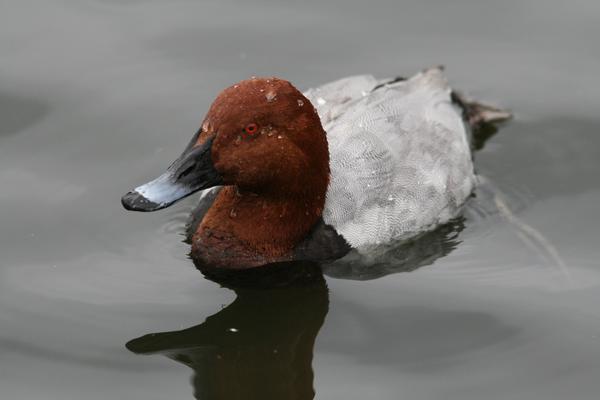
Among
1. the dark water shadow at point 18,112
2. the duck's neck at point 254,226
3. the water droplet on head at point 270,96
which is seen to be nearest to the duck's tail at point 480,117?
the duck's neck at point 254,226

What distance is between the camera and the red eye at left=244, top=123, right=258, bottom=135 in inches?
292

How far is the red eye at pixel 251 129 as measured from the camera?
742 centimetres

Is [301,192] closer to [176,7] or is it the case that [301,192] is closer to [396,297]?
[396,297]

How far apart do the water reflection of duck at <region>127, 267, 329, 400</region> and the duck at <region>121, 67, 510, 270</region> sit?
307 mm

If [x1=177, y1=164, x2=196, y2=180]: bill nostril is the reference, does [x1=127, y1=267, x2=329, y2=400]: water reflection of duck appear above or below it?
below

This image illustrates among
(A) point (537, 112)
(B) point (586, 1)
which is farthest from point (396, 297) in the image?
(B) point (586, 1)

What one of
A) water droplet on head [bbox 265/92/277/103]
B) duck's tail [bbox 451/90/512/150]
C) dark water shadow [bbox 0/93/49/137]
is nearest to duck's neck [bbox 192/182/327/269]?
water droplet on head [bbox 265/92/277/103]

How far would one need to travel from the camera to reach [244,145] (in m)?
7.47

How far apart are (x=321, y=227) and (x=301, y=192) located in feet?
1.10

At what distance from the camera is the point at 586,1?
35.5 feet

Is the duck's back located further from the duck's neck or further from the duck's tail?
the duck's tail

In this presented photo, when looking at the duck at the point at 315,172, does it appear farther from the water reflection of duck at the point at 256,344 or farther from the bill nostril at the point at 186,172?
the water reflection of duck at the point at 256,344

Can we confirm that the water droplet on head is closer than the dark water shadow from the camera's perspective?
Yes

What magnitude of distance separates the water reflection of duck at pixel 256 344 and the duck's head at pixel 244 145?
2.54 ft
